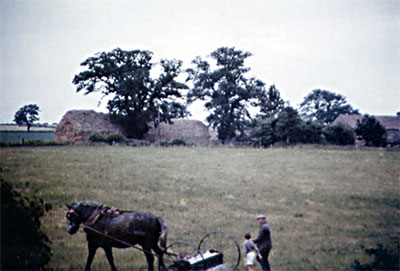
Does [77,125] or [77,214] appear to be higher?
[77,125]

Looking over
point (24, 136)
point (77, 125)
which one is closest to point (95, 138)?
point (77, 125)

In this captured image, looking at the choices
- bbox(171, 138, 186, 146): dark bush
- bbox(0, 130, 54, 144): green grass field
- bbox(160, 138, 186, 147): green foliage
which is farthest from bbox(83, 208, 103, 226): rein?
bbox(171, 138, 186, 146): dark bush

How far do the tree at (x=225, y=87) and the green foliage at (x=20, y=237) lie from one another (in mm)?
4410

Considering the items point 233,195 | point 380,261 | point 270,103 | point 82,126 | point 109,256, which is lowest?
point 380,261

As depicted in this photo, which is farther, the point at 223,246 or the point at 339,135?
the point at 339,135

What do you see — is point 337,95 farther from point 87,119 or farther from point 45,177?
point 45,177

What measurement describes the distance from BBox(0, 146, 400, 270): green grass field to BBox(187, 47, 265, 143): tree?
145 cm

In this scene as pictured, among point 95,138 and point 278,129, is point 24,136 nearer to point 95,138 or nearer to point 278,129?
point 95,138

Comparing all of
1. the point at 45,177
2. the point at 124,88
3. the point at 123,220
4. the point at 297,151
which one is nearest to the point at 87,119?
the point at 124,88

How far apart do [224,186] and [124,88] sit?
10.0ft

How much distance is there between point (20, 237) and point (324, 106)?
7166 mm

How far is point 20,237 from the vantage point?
507cm

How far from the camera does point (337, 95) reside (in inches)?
303

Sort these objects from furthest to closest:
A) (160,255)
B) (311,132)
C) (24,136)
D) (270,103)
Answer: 1. (270,103)
2. (311,132)
3. (24,136)
4. (160,255)
